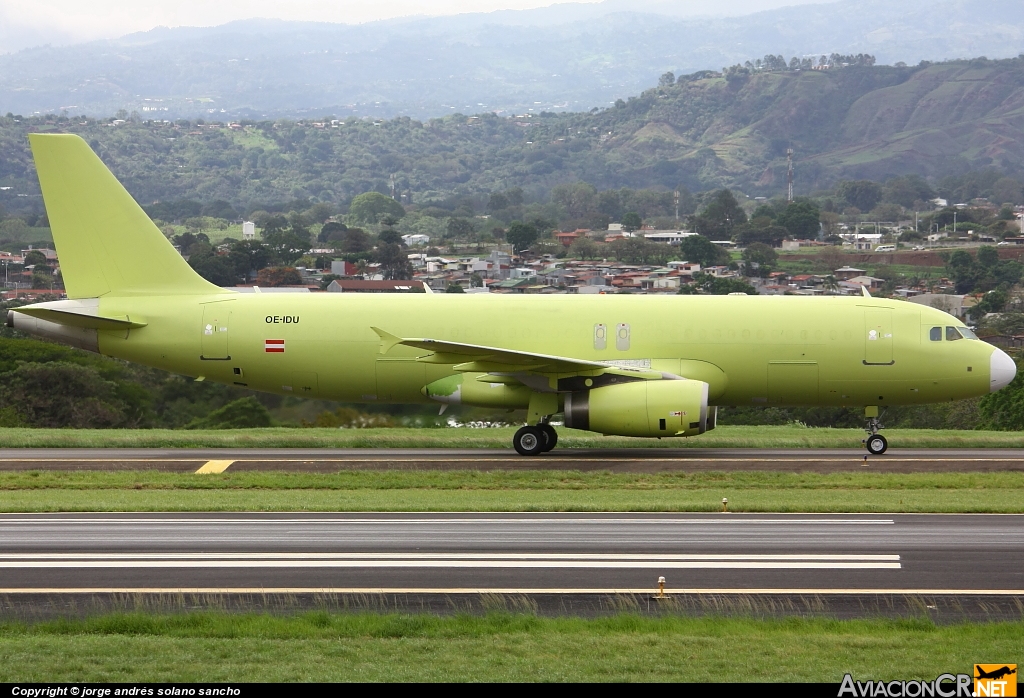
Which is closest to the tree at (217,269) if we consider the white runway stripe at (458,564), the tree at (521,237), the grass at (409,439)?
the tree at (521,237)

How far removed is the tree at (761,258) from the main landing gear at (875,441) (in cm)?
9833

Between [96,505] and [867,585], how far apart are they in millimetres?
12697

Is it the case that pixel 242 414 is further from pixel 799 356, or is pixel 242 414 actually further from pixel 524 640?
pixel 524 640

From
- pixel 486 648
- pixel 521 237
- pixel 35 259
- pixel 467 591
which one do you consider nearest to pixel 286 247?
pixel 35 259

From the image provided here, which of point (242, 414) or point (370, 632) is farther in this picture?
point (242, 414)

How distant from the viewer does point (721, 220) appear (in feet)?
621

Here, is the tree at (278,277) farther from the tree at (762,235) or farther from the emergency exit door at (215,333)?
the tree at (762,235)

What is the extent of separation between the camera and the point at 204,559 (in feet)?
53.7

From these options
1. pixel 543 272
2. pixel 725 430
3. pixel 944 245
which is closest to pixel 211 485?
pixel 725 430

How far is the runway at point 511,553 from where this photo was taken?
49.3 feet

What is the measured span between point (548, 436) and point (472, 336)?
9.56ft

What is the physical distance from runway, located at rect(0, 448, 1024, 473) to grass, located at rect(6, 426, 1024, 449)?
1.46 ft

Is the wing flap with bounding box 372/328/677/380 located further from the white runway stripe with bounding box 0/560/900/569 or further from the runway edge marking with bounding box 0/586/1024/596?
the runway edge marking with bounding box 0/586/1024/596

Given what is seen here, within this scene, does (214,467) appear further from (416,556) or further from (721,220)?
(721,220)
